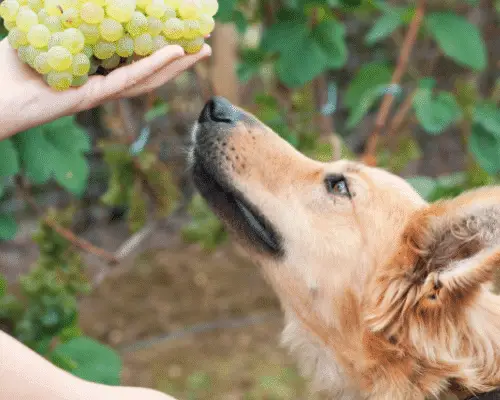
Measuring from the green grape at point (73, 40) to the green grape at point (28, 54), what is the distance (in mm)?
55

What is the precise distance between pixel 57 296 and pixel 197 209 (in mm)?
841

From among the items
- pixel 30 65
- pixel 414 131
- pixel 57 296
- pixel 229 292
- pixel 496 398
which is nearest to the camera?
pixel 30 65

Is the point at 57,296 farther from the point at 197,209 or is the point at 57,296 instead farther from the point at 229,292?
the point at 229,292

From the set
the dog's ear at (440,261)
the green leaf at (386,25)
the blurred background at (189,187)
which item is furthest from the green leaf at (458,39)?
the dog's ear at (440,261)

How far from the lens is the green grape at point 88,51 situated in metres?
1.33

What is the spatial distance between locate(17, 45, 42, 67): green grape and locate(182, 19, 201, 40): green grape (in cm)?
31

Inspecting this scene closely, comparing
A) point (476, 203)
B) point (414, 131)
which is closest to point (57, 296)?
point (476, 203)

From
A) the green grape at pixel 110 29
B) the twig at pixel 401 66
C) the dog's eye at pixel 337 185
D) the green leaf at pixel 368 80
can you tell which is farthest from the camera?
the green leaf at pixel 368 80

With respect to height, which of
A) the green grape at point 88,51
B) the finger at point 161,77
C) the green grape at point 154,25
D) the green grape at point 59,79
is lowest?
the finger at point 161,77

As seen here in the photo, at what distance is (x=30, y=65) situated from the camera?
1297 mm

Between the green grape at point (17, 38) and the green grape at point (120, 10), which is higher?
the green grape at point (120, 10)

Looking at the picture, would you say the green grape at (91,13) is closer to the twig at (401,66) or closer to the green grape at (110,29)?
the green grape at (110,29)

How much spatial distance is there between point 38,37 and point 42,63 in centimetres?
6

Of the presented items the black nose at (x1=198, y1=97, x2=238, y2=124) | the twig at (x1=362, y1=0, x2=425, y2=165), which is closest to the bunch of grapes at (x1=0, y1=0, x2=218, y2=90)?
the black nose at (x1=198, y1=97, x2=238, y2=124)
